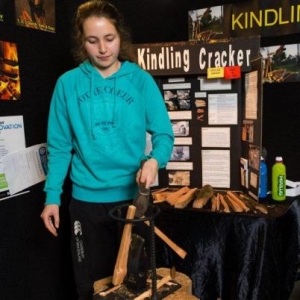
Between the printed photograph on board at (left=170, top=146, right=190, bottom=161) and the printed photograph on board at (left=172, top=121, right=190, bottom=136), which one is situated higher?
the printed photograph on board at (left=172, top=121, right=190, bottom=136)

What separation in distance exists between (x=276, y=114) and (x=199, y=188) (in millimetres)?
615

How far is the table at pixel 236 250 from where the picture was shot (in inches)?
55.9

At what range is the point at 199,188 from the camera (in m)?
1.78

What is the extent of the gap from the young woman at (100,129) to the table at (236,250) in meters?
0.44

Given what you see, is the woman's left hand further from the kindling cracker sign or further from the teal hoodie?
the kindling cracker sign

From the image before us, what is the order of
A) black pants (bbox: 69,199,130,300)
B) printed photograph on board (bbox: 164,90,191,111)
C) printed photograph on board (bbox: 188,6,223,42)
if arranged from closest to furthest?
black pants (bbox: 69,199,130,300)
printed photograph on board (bbox: 164,90,191,111)
printed photograph on board (bbox: 188,6,223,42)

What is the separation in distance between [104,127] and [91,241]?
0.39 meters

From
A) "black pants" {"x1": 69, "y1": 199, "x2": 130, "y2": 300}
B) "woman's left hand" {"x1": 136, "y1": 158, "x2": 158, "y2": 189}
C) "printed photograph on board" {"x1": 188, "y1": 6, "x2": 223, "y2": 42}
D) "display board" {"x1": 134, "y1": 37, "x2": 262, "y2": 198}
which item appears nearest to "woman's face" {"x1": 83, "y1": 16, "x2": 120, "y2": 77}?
"woman's left hand" {"x1": 136, "y1": 158, "x2": 158, "y2": 189}

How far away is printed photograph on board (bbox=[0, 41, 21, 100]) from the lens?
4.26ft

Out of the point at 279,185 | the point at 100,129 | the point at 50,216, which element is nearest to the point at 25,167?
the point at 50,216

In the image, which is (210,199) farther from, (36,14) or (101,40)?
(36,14)

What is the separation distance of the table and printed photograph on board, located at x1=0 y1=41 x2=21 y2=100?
0.77 metres

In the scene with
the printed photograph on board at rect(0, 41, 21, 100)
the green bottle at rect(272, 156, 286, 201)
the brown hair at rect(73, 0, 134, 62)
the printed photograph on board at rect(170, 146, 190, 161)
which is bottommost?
the green bottle at rect(272, 156, 286, 201)

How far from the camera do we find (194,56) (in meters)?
1.61
